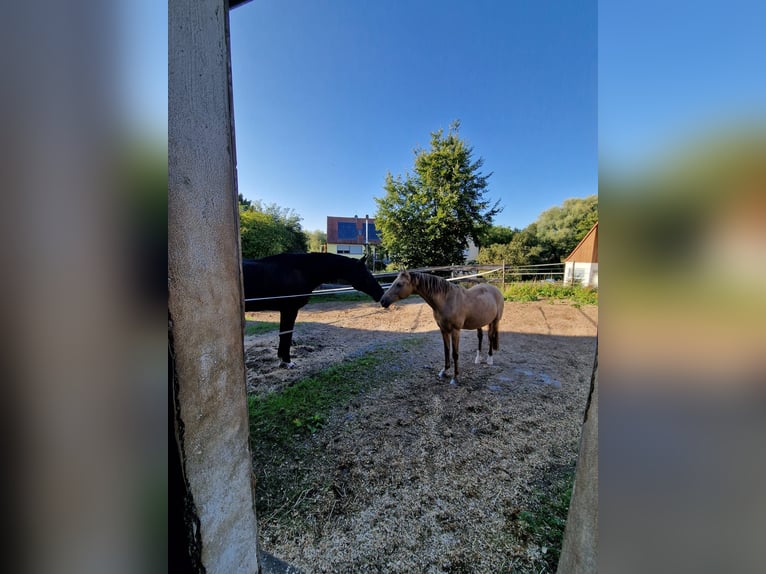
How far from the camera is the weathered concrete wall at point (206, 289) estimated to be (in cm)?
68

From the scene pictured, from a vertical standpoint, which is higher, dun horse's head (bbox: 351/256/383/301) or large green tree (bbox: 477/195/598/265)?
large green tree (bbox: 477/195/598/265)

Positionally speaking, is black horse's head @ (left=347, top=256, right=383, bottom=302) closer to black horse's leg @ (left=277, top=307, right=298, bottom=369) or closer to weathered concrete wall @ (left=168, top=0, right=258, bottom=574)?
black horse's leg @ (left=277, top=307, right=298, bottom=369)

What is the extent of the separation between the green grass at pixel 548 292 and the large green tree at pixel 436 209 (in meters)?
3.70

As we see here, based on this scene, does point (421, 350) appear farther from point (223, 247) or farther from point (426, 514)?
point (223, 247)

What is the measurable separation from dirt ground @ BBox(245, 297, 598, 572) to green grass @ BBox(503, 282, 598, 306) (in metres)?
4.87

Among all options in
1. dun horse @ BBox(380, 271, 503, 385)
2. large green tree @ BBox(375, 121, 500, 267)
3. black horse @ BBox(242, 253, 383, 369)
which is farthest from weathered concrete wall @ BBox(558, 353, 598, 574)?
large green tree @ BBox(375, 121, 500, 267)

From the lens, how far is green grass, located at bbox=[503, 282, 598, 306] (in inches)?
316

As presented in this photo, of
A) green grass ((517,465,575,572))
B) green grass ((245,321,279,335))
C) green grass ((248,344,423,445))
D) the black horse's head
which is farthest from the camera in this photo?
green grass ((245,321,279,335))

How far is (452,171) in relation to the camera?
12.7 meters

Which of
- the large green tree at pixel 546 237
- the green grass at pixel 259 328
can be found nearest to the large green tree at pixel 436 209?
the large green tree at pixel 546 237

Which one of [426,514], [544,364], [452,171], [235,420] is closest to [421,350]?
[544,364]
